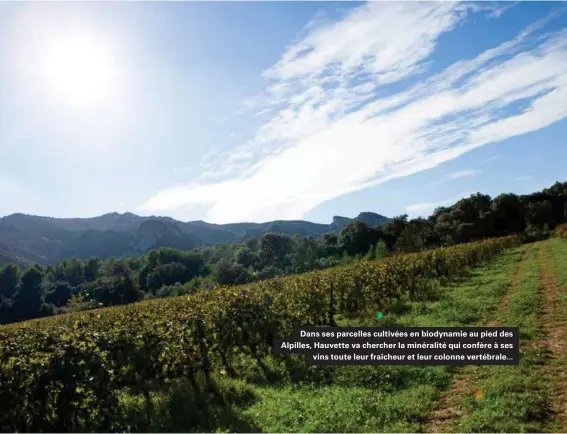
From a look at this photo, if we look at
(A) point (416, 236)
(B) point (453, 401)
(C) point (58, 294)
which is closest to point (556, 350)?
(B) point (453, 401)

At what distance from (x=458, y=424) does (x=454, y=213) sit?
81.2 meters

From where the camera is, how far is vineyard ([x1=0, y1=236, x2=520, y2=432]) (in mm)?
6989

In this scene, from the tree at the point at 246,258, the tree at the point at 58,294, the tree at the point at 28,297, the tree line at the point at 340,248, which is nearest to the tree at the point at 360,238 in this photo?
the tree line at the point at 340,248

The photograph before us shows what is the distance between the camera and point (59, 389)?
721cm

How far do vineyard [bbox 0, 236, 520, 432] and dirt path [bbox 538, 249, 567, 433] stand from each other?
641 centimetres

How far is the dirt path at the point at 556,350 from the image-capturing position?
6717 millimetres

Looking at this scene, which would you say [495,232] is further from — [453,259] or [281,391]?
[281,391]

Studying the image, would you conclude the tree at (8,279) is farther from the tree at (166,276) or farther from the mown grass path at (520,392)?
the mown grass path at (520,392)

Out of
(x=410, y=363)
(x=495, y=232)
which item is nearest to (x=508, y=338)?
(x=410, y=363)

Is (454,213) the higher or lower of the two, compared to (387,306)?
higher

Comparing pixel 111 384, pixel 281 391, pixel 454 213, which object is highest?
pixel 454 213

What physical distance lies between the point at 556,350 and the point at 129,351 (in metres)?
9.25

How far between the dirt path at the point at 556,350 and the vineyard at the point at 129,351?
6412 mm

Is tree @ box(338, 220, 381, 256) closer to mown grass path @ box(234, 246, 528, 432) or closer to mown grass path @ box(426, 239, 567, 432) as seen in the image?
mown grass path @ box(426, 239, 567, 432)
